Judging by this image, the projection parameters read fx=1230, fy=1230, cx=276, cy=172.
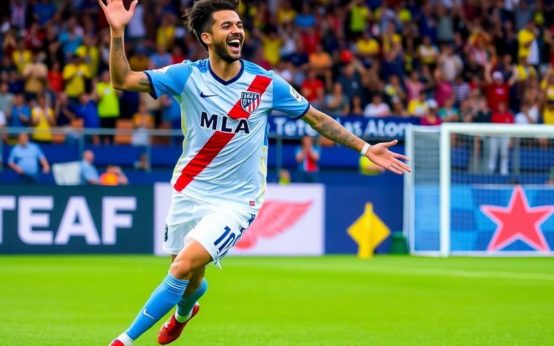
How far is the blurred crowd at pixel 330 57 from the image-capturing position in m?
25.2

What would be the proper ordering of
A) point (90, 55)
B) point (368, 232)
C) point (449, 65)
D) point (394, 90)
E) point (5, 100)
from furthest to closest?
point (449, 65)
point (394, 90)
point (90, 55)
point (5, 100)
point (368, 232)

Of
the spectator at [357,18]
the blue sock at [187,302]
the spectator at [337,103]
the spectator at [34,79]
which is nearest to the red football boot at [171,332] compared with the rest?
the blue sock at [187,302]

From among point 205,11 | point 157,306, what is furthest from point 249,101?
point 157,306

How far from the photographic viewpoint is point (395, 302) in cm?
1379

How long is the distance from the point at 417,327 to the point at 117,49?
14.8 ft

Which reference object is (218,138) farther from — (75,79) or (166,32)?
(166,32)

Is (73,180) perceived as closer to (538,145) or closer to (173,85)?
(538,145)

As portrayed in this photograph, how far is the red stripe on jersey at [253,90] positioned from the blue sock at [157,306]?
124 centimetres

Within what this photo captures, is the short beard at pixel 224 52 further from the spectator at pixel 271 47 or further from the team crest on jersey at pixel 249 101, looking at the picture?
the spectator at pixel 271 47

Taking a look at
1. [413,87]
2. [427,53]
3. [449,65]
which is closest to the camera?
[413,87]

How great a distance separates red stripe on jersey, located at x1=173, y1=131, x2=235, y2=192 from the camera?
8.60 meters

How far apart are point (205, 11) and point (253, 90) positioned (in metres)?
0.65

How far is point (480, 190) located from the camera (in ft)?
78.2

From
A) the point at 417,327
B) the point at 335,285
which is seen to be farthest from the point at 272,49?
the point at 417,327
